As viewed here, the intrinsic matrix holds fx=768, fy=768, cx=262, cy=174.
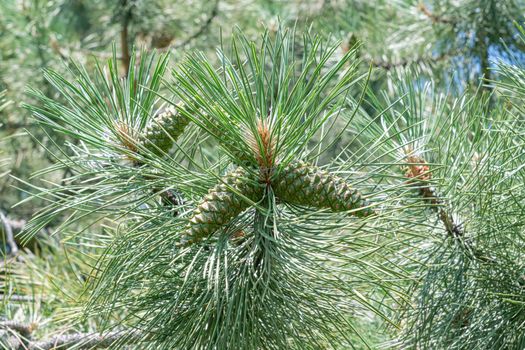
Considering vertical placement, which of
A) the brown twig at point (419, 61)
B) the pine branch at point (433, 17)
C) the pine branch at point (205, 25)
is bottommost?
the brown twig at point (419, 61)

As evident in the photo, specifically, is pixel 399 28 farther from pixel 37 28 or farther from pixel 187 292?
pixel 187 292

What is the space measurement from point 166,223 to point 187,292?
0.08 meters

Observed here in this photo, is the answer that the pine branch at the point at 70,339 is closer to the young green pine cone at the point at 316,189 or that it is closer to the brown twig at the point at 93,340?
the brown twig at the point at 93,340

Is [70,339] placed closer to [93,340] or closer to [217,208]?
[93,340]

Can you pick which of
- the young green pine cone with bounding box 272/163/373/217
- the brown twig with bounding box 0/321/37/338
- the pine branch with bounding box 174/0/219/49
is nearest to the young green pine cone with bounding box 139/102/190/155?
the young green pine cone with bounding box 272/163/373/217

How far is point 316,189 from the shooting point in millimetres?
704

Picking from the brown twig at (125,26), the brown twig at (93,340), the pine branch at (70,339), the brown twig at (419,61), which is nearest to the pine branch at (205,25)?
the brown twig at (125,26)

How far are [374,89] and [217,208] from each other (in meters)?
1.81

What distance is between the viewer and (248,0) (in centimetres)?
297

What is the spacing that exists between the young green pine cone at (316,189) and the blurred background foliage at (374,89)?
0.06m

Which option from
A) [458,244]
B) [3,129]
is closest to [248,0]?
[3,129]

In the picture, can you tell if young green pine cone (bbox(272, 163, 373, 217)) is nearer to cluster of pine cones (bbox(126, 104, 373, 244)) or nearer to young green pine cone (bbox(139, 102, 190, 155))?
cluster of pine cones (bbox(126, 104, 373, 244))

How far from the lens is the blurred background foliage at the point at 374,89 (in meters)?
0.85

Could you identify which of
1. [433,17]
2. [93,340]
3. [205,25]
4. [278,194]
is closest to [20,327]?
[93,340]
